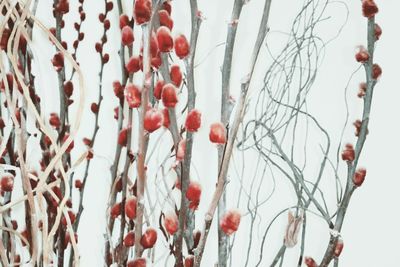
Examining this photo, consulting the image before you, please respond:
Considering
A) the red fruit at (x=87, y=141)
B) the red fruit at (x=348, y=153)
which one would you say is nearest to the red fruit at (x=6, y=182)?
the red fruit at (x=87, y=141)

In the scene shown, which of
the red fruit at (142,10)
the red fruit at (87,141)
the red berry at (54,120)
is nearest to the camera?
the red fruit at (142,10)

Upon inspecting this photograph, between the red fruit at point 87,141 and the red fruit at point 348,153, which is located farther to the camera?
the red fruit at point 87,141

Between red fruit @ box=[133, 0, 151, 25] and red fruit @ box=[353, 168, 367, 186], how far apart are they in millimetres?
301

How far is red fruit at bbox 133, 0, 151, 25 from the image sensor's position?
433 millimetres

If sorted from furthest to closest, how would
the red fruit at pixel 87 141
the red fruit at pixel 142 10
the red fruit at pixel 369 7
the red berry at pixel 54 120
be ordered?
the red fruit at pixel 87 141
the red berry at pixel 54 120
the red fruit at pixel 369 7
the red fruit at pixel 142 10

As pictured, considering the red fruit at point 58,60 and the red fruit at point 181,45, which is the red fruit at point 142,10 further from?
the red fruit at point 58,60

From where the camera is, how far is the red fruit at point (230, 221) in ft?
1.51

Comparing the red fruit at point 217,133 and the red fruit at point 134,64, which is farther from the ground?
the red fruit at point 134,64

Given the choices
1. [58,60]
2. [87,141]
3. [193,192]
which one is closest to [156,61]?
[193,192]

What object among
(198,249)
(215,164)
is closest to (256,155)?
(215,164)

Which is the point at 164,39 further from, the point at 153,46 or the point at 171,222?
the point at 171,222

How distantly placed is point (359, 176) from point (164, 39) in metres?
0.29

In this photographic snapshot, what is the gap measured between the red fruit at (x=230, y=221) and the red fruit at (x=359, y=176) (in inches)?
7.8

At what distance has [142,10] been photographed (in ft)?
1.42
